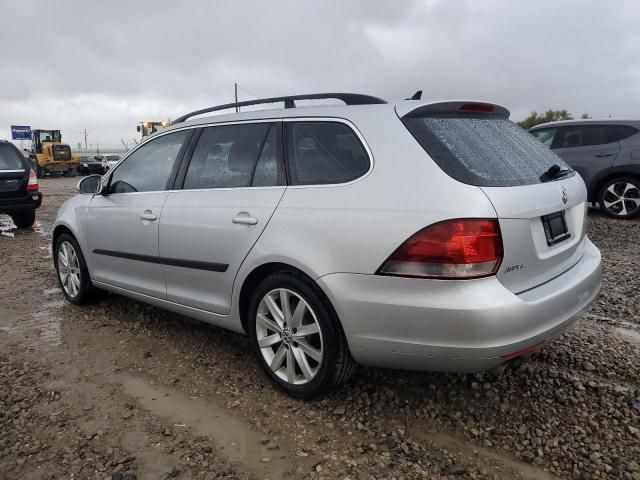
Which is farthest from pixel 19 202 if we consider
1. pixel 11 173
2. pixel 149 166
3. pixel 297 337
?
pixel 297 337

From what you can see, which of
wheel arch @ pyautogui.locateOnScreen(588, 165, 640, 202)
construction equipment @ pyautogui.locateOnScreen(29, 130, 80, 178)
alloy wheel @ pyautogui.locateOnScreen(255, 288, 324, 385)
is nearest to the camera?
alloy wheel @ pyautogui.locateOnScreen(255, 288, 324, 385)

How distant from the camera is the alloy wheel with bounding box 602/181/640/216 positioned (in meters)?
8.53

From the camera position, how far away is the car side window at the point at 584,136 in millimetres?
8828

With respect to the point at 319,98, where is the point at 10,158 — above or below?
below

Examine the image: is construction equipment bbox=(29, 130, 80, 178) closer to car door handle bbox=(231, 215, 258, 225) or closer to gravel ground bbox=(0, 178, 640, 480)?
gravel ground bbox=(0, 178, 640, 480)

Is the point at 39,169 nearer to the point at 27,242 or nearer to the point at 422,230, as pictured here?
the point at 27,242

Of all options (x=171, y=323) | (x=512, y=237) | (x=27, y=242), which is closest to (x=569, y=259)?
(x=512, y=237)

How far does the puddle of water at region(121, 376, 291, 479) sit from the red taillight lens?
203cm

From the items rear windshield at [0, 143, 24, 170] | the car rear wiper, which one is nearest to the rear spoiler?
the car rear wiper

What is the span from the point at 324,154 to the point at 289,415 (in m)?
1.44

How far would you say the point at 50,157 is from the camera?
103ft

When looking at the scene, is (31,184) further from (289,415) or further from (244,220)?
(289,415)

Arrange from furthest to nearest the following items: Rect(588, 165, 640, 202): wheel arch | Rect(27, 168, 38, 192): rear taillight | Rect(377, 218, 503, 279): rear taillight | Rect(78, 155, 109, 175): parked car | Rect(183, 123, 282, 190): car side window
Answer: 1. Rect(78, 155, 109, 175): parked car
2. Rect(27, 168, 38, 192): rear taillight
3. Rect(588, 165, 640, 202): wheel arch
4. Rect(183, 123, 282, 190): car side window
5. Rect(377, 218, 503, 279): rear taillight

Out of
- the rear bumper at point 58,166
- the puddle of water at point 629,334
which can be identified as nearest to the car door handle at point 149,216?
the puddle of water at point 629,334
